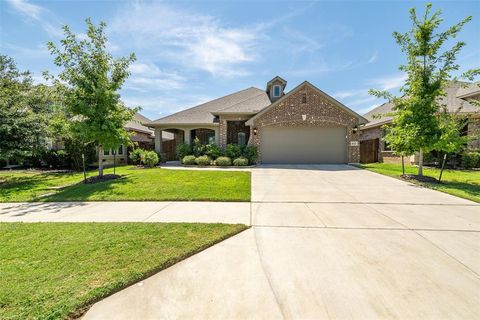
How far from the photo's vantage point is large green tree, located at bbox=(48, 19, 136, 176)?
9.75 m

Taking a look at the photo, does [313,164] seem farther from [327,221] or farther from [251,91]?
[327,221]

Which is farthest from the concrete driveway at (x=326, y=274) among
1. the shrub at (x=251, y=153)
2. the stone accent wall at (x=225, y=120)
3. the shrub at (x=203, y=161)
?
the stone accent wall at (x=225, y=120)

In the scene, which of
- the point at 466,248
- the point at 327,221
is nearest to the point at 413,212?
the point at 466,248

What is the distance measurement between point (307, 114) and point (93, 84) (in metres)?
13.1

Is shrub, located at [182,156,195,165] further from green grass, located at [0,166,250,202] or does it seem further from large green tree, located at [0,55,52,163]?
large green tree, located at [0,55,52,163]

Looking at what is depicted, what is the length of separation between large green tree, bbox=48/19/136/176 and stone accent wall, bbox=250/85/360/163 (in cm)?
920

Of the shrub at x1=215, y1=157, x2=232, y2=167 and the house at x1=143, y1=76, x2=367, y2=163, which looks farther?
the house at x1=143, y1=76, x2=367, y2=163

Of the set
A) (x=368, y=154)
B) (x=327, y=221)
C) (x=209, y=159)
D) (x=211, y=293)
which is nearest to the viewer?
(x=211, y=293)

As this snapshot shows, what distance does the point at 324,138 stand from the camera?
54.9 ft

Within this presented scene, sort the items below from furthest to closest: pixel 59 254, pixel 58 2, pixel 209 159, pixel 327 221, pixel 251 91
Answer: pixel 251 91
pixel 209 159
pixel 58 2
pixel 327 221
pixel 59 254

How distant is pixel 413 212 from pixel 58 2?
45.1 ft

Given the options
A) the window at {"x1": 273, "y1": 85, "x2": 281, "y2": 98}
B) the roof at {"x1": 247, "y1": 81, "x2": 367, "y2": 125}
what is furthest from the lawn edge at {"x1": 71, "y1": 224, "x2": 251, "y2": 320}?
the window at {"x1": 273, "y1": 85, "x2": 281, "y2": 98}

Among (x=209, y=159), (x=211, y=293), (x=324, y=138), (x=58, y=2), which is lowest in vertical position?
(x=211, y=293)

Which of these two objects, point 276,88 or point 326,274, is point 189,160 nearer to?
point 276,88
